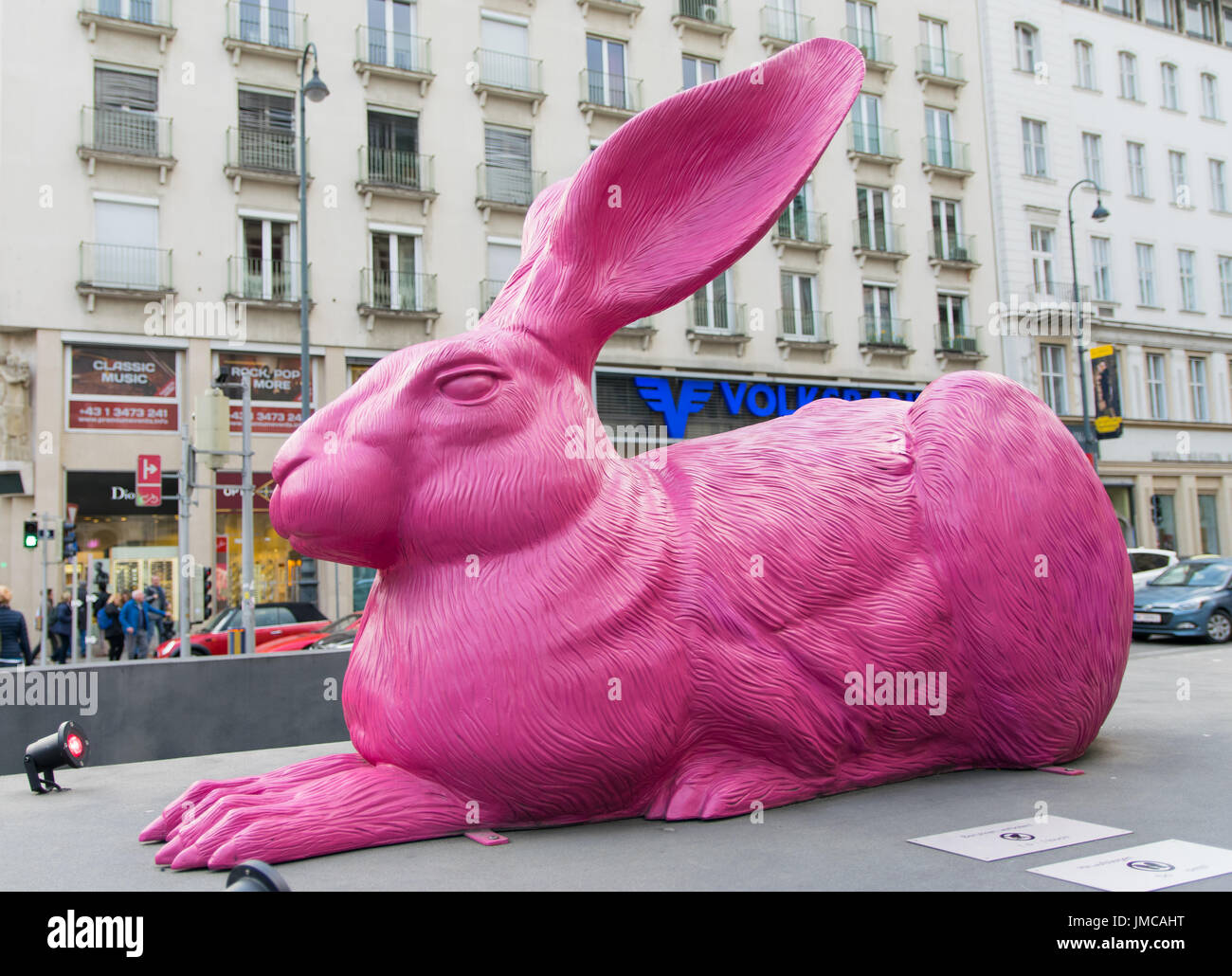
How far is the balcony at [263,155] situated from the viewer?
65.0 feet

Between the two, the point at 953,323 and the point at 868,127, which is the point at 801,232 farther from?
the point at 953,323

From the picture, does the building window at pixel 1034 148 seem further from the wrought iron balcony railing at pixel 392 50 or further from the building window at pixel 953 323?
the wrought iron balcony railing at pixel 392 50

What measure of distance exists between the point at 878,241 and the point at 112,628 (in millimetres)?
19572

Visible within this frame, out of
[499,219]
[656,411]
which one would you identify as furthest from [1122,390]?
[499,219]

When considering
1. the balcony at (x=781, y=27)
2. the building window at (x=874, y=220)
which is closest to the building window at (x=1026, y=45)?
the building window at (x=874, y=220)

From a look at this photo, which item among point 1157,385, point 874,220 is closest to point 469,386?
point 874,220

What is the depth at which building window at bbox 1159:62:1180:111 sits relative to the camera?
3241 centimetres

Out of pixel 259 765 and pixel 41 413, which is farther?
pixel 41 413

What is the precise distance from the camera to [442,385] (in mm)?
3854

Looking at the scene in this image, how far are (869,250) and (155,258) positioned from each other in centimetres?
1639

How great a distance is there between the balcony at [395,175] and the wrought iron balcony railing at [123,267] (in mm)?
4078

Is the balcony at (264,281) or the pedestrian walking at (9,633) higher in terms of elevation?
the balcony at (264,281)
